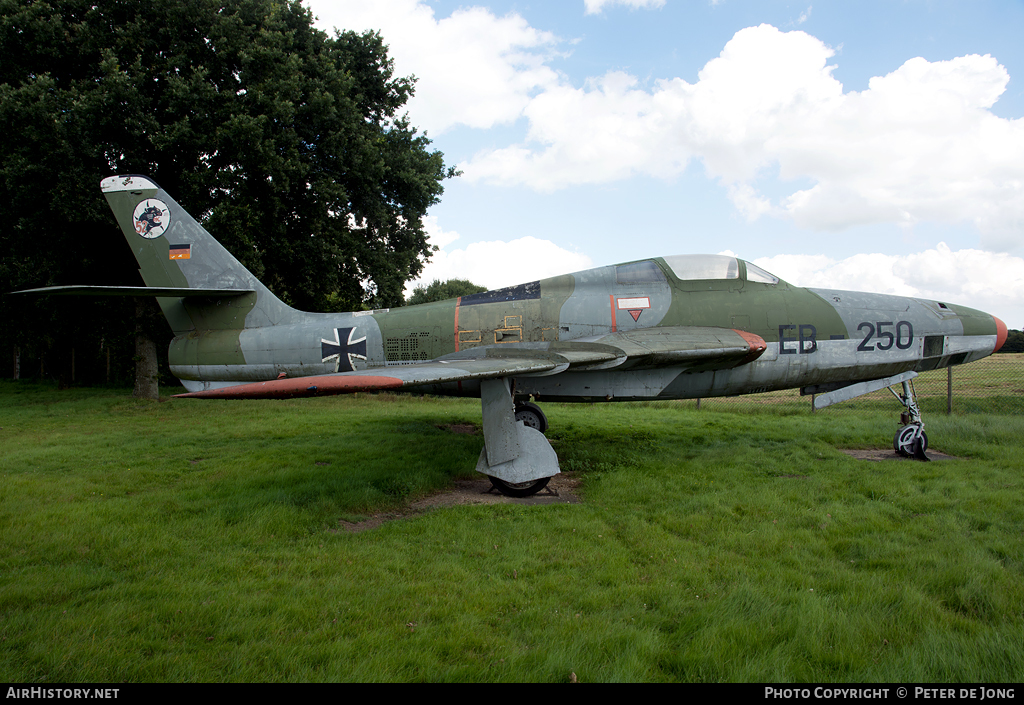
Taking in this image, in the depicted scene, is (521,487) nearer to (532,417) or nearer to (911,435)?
(532,417)

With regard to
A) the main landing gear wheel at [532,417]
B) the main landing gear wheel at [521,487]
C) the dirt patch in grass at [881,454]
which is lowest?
the dirt patch in grass at [881,454]

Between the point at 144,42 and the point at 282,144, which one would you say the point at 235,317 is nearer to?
the point at 282,144

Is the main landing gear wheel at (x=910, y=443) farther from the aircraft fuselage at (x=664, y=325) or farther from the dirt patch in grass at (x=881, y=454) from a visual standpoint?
the aircraft fuselage at (x=664, y=325)

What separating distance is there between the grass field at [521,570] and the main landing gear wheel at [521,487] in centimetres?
59

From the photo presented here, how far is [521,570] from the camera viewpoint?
3.98 meters

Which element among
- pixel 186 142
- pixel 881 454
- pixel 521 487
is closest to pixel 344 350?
pixel 521 487

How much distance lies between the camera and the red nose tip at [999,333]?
25.9 feet

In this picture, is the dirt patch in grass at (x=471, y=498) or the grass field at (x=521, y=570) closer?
the grass field at (x=521, y=570)

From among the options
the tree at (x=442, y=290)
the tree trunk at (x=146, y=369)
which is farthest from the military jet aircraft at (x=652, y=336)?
the tree at (x=442, y=290)

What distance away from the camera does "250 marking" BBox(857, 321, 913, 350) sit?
7566mm

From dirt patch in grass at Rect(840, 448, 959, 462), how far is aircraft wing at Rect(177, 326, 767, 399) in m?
2.94

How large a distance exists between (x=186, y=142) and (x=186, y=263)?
7004 mm

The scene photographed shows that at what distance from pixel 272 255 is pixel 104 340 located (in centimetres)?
782
